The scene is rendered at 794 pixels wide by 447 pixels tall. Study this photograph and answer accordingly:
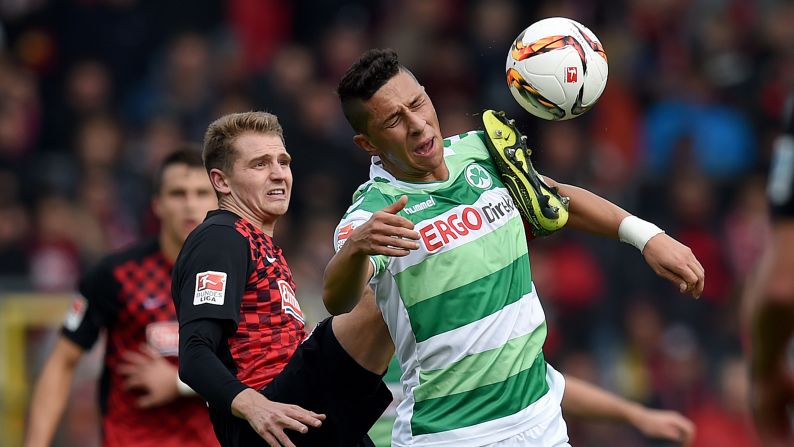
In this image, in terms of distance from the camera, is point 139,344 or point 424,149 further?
point 139,344

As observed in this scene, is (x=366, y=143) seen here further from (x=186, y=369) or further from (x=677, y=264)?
(x=677, y=264)

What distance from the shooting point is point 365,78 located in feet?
16.0

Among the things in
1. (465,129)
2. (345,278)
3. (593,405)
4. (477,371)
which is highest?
(345,278)

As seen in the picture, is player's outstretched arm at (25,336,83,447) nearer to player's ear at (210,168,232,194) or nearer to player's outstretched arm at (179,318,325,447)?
player's ear at (210,168,232,194)

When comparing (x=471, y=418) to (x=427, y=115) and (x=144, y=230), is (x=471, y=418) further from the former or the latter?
(x=144, y=230)

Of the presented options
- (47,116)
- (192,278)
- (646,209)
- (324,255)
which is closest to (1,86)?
(47,116)

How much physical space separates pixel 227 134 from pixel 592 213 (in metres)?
1.45

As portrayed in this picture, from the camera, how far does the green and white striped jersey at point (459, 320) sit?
4.72 meters

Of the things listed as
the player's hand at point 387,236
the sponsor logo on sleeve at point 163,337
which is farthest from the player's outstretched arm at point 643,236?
the sponsor logo on sleeve at point 163,337

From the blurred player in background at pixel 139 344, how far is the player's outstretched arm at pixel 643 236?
228cm

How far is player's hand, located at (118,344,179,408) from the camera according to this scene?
6316 millimetres

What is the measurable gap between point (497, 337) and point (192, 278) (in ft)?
Answer: 3.64

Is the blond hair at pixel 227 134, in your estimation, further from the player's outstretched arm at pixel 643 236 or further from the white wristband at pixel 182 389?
the white wristband at pixel 182 389

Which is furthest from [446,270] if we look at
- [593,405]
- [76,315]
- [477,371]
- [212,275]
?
[76,315]
